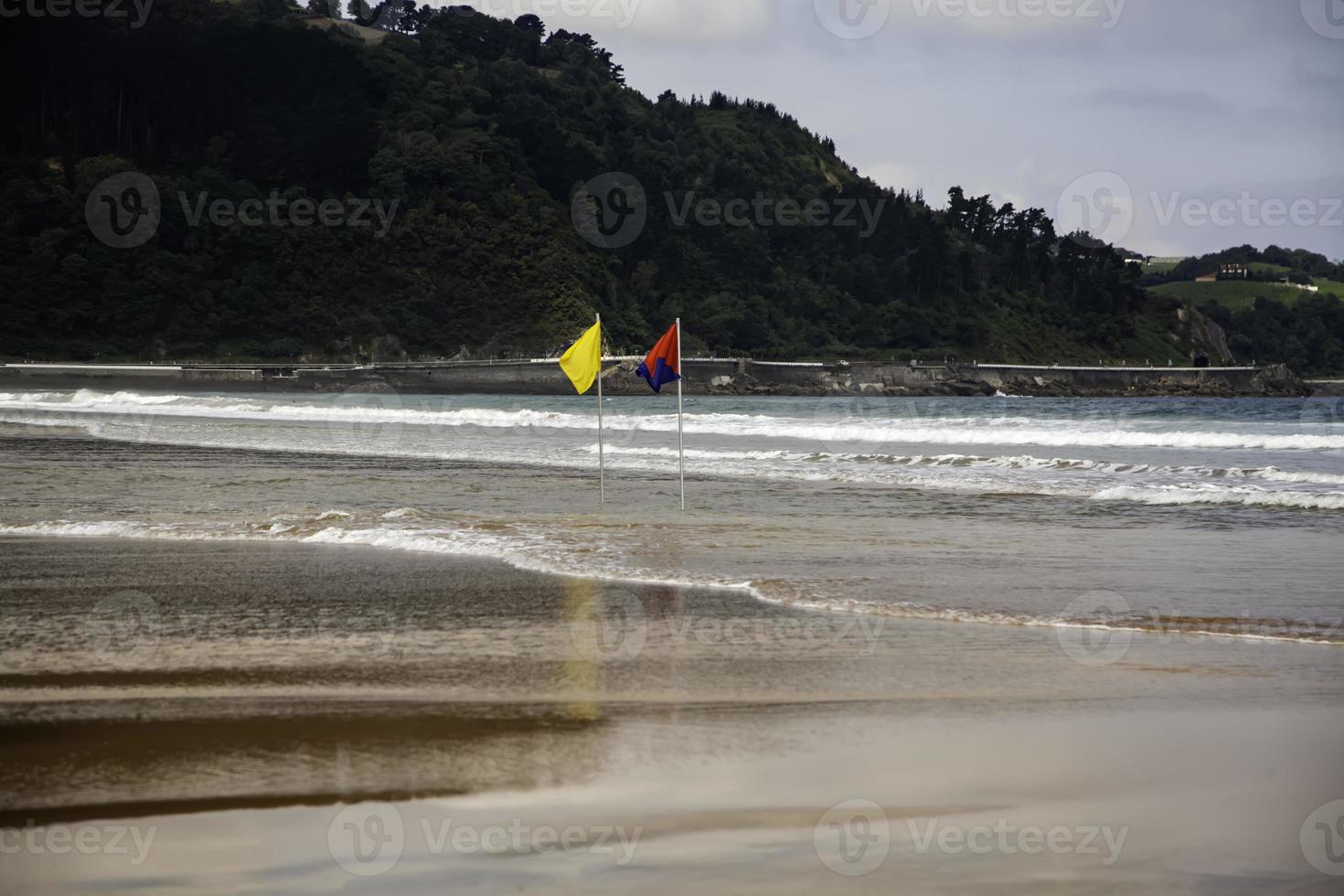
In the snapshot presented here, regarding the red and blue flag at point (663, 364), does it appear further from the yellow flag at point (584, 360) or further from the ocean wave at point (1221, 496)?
the ocean wave at point (1221, 496)

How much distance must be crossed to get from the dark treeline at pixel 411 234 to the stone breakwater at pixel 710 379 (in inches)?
550

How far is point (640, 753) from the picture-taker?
471 cm

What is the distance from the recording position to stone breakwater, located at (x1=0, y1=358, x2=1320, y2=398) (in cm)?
7812

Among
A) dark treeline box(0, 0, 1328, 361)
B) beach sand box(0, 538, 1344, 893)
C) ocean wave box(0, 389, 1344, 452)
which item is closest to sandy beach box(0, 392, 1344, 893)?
beach sand box(0, 538, 1344, 893)

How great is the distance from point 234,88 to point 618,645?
440ft

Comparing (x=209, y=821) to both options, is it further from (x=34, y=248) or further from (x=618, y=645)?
(x=34, y=248)

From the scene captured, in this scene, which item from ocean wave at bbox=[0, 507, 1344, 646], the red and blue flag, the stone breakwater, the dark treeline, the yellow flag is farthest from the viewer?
the dark treeline

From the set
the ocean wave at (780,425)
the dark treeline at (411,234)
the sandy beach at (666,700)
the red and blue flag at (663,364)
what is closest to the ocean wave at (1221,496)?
the sandy beach at (666,700)

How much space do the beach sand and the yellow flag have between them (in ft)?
21.3

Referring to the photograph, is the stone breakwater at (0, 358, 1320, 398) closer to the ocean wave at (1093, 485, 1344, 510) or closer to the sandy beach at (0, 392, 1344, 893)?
the sandy beach at (0, 392, 1344, 893)

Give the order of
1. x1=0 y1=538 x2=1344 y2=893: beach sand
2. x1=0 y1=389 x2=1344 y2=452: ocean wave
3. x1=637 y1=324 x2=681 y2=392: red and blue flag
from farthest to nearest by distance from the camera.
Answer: x1=0 y1=389 x2=1344 y2=452: ocean wave → x1=637 y1=324 x2=681 y2=392: red and blue flag → x1=0 y1=538 x2=1344 y2=893: beach sand

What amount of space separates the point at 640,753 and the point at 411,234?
113m

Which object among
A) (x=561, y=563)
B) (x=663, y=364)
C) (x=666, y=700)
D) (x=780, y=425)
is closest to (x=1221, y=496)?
(x=663, y=364)

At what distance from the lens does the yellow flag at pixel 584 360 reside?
546 inches
